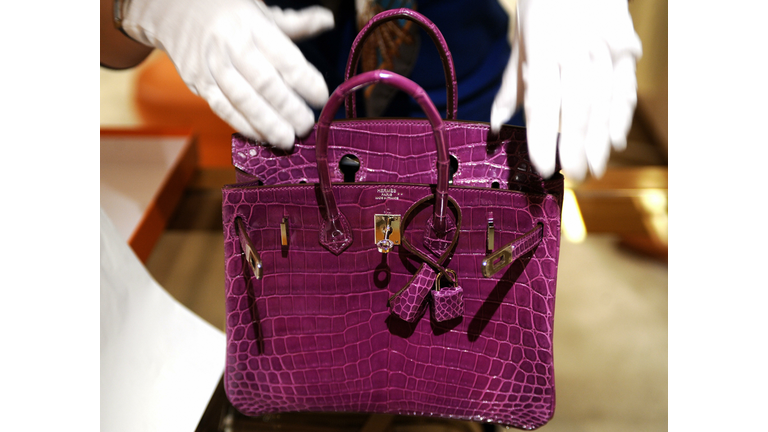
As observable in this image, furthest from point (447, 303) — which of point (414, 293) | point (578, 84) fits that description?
point (578, 84)

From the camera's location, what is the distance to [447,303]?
0.58 m

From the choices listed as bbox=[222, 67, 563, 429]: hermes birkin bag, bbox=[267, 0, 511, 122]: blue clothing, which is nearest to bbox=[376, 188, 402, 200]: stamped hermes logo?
bbox=[222, 67, 563, 429]: hermes birkin bag

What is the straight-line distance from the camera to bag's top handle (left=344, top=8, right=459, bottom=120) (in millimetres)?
598

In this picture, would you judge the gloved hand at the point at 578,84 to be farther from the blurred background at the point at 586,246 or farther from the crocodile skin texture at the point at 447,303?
the blurred background at the point at 586,246

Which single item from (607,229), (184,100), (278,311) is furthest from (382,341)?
(184,100)

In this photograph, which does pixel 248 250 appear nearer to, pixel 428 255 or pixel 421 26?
pixel 428 255

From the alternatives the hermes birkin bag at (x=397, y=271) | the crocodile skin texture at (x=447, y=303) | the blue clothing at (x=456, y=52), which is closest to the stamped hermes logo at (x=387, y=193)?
the hermes birkin bag at (x=397, y=271)

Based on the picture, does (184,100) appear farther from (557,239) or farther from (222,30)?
(557,239)

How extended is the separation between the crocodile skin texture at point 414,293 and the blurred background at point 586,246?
30cm

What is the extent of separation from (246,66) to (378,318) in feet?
1.12

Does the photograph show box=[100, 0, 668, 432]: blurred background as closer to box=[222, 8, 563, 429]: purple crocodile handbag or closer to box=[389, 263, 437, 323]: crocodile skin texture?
box=[222, 8, 563, 429]: purple crocodile handbag

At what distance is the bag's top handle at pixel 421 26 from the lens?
598 millimetres

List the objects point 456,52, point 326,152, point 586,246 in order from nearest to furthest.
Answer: point 326,152 → point 456,52 → point 586,246

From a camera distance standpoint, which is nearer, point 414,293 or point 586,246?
point 414,293
